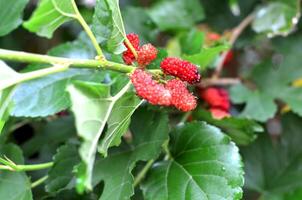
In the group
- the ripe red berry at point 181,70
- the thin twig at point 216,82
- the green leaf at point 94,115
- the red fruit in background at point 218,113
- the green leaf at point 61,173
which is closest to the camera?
the green leaf at point 94,115

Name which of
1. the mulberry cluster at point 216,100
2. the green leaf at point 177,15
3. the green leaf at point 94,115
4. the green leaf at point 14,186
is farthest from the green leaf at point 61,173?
the green leaf at point 177,15

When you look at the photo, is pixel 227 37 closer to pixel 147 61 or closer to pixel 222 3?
pixel 222 3

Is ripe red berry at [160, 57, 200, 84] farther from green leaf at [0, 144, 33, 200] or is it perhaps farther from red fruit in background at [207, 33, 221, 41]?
red fruit in background at [207, 33, 221, 41]

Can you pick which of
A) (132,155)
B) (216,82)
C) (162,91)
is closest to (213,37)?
(216,82)

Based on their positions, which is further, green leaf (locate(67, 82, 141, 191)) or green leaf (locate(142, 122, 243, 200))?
green leaf (locate(142, 122, 243, 200))

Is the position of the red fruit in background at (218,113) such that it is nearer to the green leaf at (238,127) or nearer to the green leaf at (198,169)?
the green leaf at (238,127)

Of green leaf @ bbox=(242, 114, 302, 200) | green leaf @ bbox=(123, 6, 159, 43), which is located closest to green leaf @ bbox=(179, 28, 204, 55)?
green leaf @ bbox=(123, 6, 159, 43)
